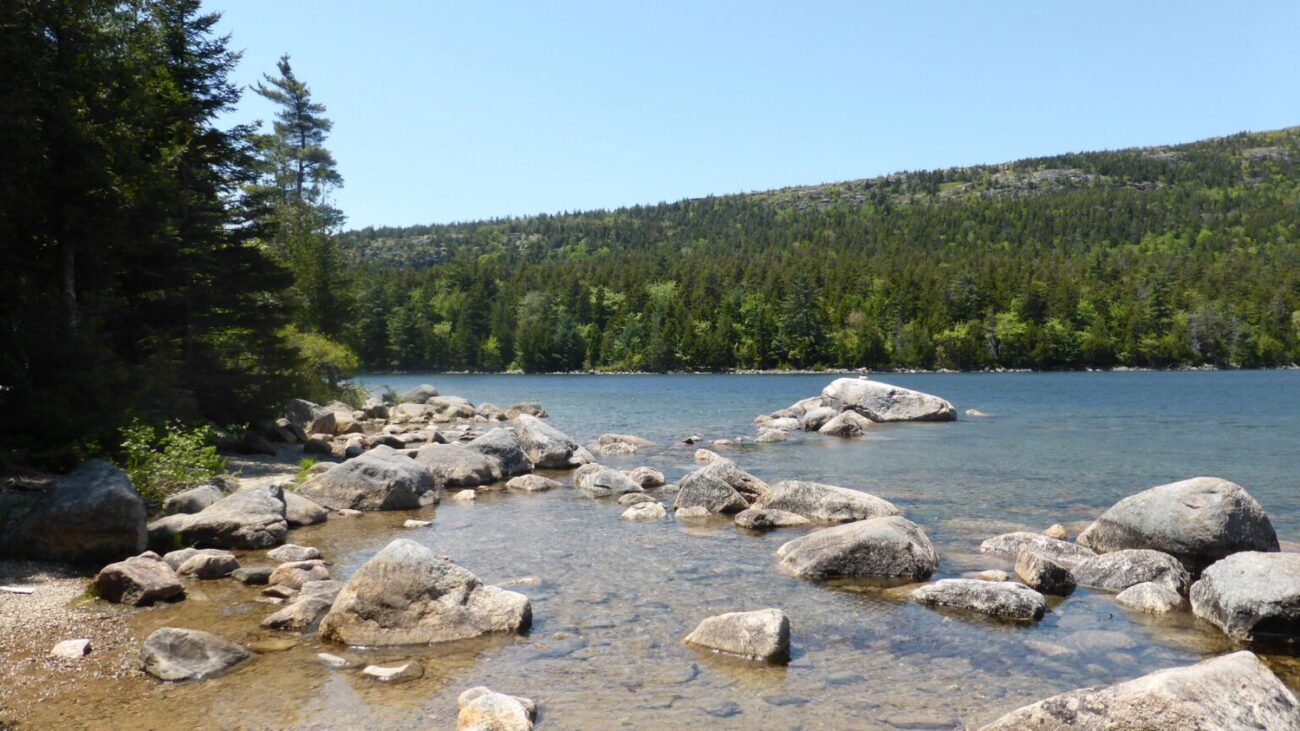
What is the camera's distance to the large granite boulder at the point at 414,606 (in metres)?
8.62

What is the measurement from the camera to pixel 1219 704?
228 inches

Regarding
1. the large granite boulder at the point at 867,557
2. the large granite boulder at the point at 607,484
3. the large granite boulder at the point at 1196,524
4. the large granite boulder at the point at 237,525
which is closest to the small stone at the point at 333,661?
the large granite boulder at the point at 237,525

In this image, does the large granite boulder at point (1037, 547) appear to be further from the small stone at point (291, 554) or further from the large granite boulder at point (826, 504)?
the small stone at point (291, 554)

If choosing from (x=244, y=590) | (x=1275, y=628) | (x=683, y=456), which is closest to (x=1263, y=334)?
(x=683, y=456)

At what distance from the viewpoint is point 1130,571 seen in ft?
35.3

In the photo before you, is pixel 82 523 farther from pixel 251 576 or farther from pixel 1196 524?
pixel 1196 524

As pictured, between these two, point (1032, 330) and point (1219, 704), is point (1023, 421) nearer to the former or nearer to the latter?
point (1219, 704)

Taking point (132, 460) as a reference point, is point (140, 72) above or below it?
above

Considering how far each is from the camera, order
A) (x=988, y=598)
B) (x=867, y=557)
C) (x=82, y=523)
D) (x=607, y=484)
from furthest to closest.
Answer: (x=607, y=484)
(x=867, y=557)
(x=82, y=523)
(x=988, y=598)

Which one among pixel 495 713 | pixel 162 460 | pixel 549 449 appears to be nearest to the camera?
pixel 495 713

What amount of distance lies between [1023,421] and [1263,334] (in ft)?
303

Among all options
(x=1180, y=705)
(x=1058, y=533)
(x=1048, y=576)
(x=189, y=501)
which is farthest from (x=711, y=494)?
(x=1180, y=705)

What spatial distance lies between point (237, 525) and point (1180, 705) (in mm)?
12567

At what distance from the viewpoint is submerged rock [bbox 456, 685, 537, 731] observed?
249 inches
